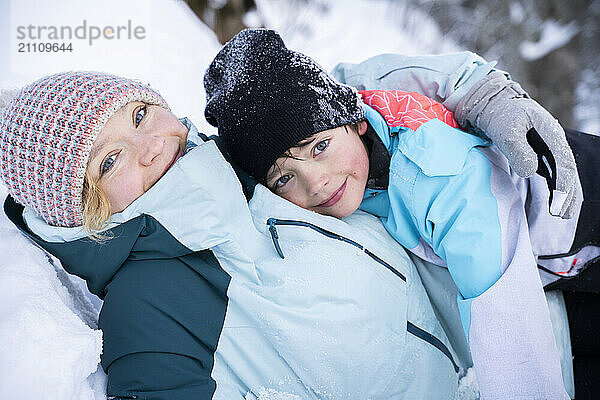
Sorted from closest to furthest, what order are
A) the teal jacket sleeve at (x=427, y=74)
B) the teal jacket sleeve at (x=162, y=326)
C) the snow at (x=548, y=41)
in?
the teal jacket sleeve at (x=162, y=326) → the teal jacket sleeve at (x=427, y=74) → the snow at (x=548, y=41)

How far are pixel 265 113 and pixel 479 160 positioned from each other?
1.52 ft

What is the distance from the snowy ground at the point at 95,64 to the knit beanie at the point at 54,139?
0.12 m

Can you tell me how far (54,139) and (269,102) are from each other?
17.0 inches

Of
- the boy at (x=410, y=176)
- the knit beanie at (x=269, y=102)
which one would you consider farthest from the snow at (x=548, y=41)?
the knit beanie at (x=269, y=102)

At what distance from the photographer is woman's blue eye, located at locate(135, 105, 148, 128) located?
1.15m

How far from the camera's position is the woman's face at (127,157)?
1076 mm

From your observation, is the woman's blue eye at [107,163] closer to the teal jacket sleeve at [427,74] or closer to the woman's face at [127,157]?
the woman's face at [127,157]

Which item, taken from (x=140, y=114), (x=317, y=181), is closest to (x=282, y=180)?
(x=317, y=181)

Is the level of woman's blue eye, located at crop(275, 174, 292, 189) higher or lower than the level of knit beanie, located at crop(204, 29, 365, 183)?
lower

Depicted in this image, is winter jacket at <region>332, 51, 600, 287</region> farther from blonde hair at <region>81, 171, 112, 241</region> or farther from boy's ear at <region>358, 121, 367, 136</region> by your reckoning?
blonde hair at <region>81, 171, 112, 241</region>

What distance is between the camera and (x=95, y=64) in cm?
190

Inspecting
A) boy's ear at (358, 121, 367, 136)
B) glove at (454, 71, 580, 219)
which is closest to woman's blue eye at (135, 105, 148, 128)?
boy's ear at (358, 121, 367, 136)

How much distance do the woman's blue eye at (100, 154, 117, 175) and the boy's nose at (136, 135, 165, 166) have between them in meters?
0.05

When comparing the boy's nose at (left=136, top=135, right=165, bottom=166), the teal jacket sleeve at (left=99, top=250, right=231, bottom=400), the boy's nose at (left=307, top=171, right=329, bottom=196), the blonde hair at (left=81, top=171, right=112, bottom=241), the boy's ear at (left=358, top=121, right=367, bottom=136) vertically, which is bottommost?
the teal jacket sleeve at (left=99, top=250, right=231, bottom=400)
